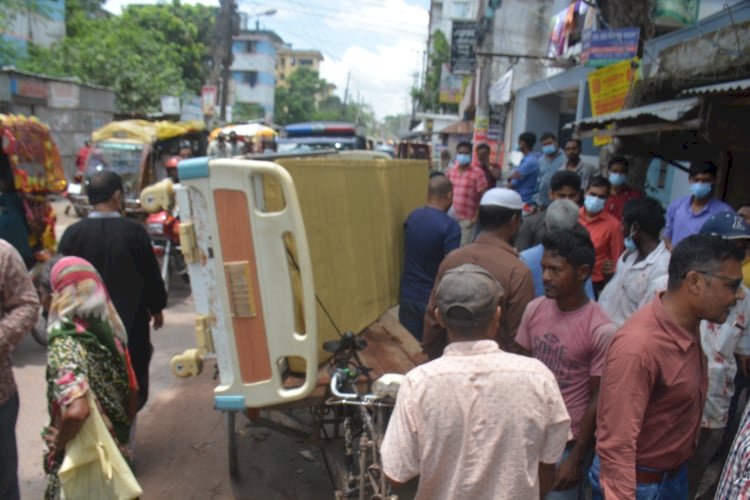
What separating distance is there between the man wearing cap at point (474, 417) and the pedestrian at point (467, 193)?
6.56 metres

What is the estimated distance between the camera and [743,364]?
3268 millimetres

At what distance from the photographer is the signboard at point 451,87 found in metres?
26.7

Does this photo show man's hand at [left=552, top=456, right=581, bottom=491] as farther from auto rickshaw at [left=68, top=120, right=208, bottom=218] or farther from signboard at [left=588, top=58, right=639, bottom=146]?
auto rickshaw at [left=68, top=120, right=208, bottom=218]

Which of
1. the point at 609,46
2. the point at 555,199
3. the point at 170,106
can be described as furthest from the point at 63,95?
the point at 555,199

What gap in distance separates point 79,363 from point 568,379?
199 cm

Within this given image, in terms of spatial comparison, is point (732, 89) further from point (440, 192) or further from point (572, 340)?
point (572, 340)

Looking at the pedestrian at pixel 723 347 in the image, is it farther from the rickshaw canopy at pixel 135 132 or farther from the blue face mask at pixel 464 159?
the rickshaw canopy at pixel 135 132

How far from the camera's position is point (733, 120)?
14.4 feet

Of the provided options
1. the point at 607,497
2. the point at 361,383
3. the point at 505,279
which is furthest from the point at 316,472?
the point at 607,497

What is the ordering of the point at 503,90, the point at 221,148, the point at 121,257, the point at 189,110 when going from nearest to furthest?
1. the point at 121,257
2. the point at 221,148
3. the point at 503,90
4. the point at 189,110

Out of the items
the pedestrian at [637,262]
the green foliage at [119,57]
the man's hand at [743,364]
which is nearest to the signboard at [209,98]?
the green foliage at [119,57]

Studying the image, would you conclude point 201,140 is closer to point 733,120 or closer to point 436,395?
point 733,120

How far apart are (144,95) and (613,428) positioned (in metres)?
23.0

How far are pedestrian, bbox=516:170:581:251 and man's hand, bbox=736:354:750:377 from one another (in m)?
1.60
